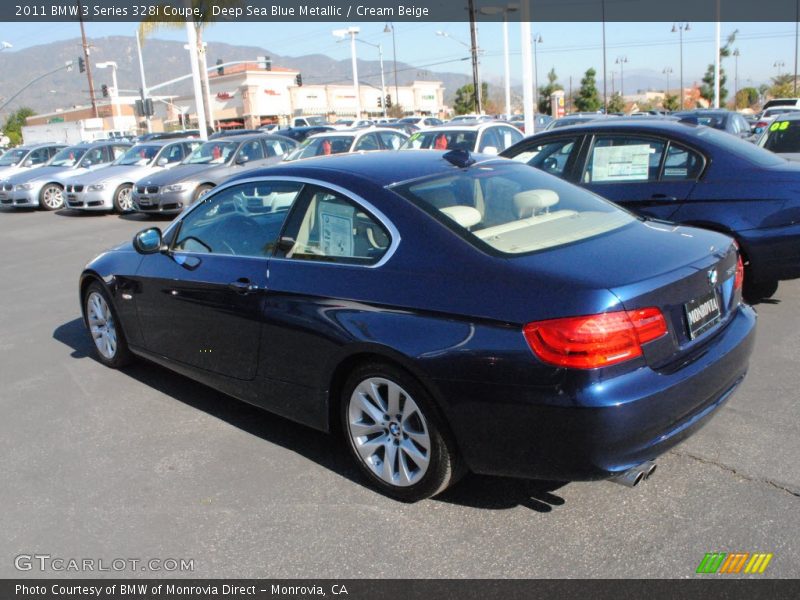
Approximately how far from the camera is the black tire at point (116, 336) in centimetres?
543

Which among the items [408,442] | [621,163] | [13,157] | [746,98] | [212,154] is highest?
[746,98]

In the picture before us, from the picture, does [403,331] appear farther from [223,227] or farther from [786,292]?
[786,292]

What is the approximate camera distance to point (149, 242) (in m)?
4.86

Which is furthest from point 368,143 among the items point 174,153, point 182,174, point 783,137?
point 783,137

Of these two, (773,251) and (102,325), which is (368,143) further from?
(773,251)

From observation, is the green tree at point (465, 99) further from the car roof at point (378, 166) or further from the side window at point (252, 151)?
the car roof at point (378, 166)

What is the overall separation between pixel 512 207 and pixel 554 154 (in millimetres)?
3565

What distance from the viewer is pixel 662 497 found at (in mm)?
3410

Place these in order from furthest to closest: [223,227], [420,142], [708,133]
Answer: [420,142] < [708,133] < [223,227]

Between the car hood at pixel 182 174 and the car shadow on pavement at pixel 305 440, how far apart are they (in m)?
8.83

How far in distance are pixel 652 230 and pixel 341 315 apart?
5.36 ft

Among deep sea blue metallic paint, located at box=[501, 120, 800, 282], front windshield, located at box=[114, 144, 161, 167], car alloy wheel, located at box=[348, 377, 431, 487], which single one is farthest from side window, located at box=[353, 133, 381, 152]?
car alloy wheel, located at box=[348, 377, 431, 487]

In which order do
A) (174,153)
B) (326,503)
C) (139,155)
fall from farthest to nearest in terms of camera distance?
(139,155) → (174,153) → (326,503)

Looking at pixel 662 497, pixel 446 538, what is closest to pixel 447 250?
pixel 446 538
